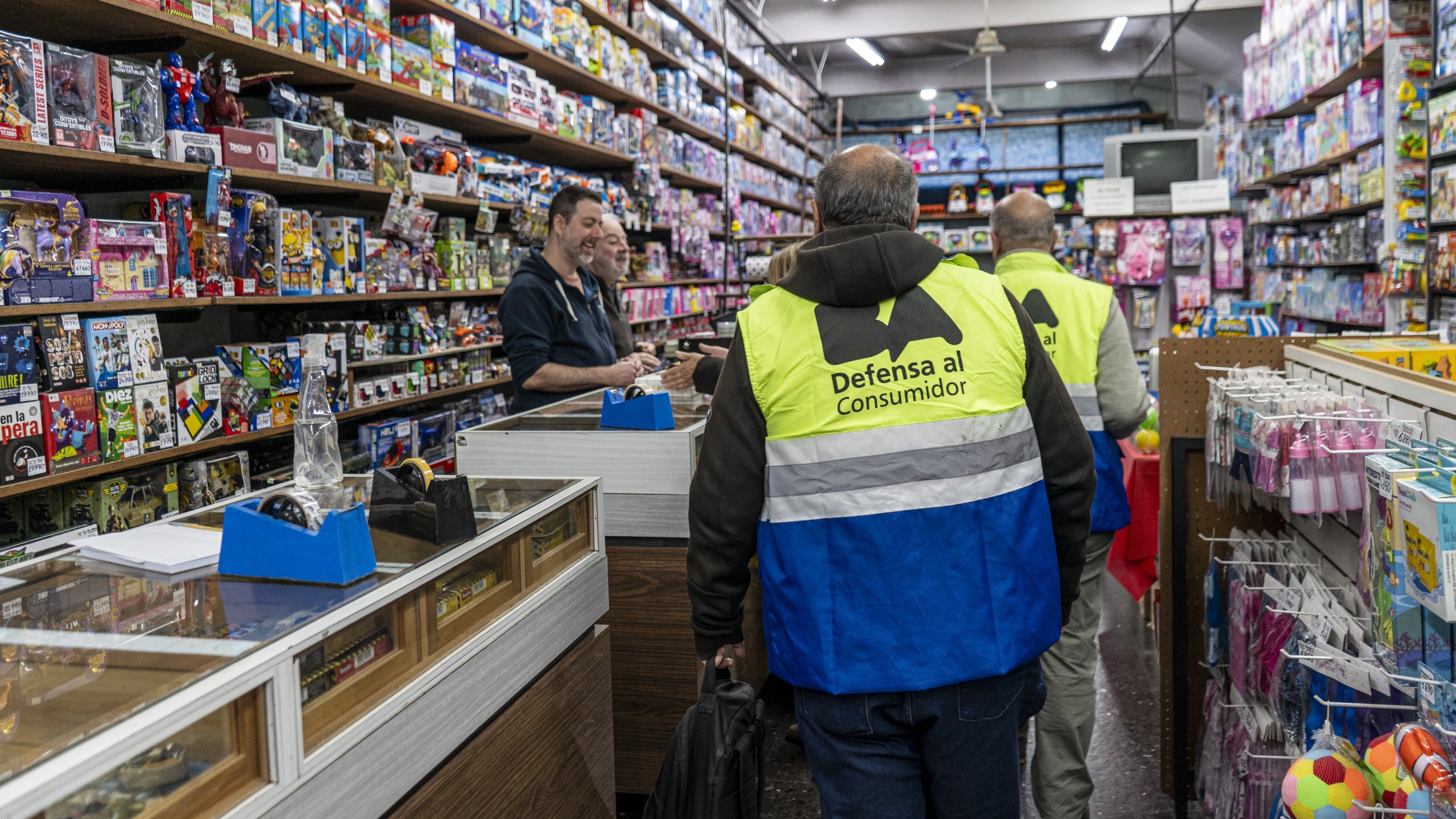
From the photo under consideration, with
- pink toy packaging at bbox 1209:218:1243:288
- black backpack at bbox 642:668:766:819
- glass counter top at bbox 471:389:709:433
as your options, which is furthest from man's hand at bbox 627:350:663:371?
pink toy packaging at bbox 1209:218:1243:288

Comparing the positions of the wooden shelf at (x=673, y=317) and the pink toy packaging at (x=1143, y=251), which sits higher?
the pink toy packaging at (x=1143, y=251)

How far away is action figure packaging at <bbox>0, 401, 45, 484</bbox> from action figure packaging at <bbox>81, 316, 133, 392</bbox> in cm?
20

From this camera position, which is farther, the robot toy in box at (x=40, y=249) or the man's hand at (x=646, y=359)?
the man's hand at (x=646, y=359)

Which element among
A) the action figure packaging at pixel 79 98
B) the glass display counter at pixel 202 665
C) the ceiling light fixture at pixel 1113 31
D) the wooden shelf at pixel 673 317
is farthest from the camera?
the ceiling light fixture at pixel 1113 31

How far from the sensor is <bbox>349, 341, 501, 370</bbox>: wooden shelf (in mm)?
3924

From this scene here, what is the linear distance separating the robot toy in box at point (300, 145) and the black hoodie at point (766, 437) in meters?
2.22

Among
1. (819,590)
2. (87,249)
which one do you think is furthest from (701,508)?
(87,249)

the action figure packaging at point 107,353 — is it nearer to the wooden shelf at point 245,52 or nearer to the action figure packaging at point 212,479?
the action figure packaging at point 212,479

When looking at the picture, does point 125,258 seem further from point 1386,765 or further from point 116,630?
point 1386,765

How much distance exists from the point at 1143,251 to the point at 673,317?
3.52m

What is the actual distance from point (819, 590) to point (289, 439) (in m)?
2.52

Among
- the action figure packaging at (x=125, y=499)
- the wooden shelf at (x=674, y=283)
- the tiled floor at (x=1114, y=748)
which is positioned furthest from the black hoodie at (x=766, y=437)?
the wooden shelf at (x=674, y=283)

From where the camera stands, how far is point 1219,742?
8.81 feet

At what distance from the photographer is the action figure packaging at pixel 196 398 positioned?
9.84ft
